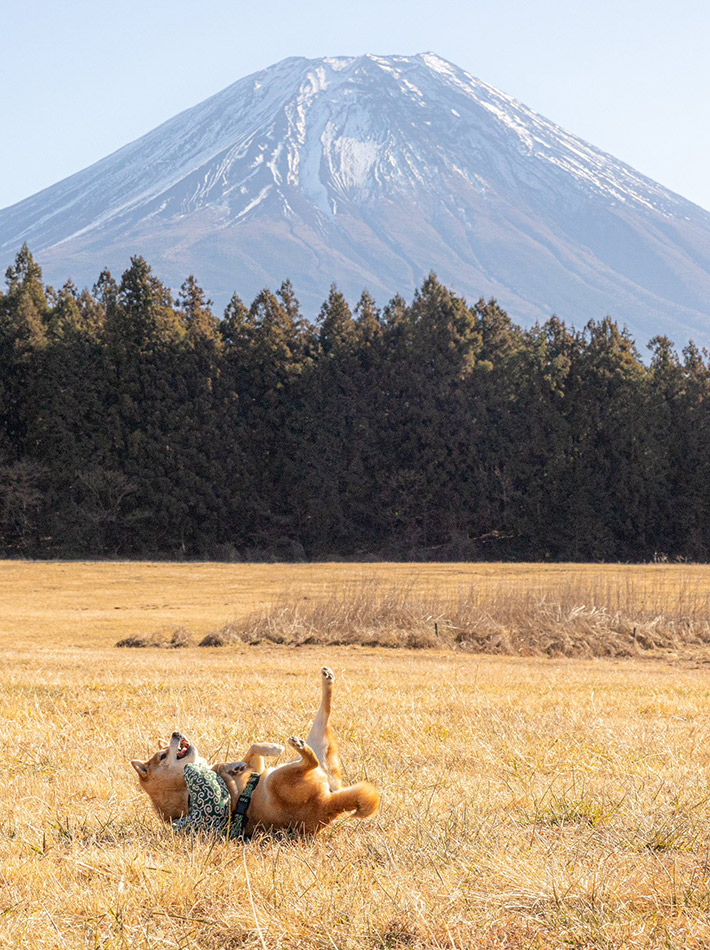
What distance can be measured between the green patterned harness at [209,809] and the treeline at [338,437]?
38.3 meters

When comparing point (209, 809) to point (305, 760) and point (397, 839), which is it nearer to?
point (305, 760)

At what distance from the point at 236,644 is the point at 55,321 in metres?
32.8

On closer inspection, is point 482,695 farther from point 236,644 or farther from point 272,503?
point 272,503

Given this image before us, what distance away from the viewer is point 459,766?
6043 millimetres

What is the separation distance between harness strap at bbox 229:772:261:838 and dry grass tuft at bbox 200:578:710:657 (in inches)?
579

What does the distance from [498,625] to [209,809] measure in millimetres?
16132

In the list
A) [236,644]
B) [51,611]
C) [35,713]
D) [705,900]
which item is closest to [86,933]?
[705,900]

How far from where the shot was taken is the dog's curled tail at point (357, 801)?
434 cm

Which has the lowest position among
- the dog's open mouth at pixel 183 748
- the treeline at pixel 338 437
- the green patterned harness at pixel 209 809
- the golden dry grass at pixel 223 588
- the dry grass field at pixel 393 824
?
the golden dry grass at pixel 223 588

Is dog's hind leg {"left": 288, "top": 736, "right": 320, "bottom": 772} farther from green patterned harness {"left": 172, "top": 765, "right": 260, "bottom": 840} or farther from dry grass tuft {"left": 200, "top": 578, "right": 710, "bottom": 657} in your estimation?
dry grass tuft {"left": 200, "top": 578, "right": 710, "bottom": 657}

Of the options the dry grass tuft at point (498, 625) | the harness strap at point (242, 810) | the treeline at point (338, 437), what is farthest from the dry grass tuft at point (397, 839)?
A: the treeline at point (338, 437)

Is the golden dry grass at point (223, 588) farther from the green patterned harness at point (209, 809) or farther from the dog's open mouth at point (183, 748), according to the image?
the green patterned harness at point (209, 809)

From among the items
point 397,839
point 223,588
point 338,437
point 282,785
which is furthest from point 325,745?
point 338,437

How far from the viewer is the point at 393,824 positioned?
15.3 ft
